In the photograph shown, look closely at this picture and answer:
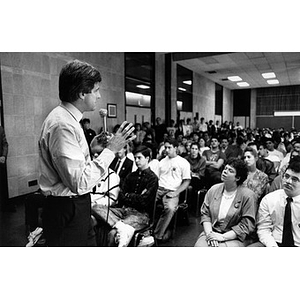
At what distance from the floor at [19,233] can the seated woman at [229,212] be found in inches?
23.2

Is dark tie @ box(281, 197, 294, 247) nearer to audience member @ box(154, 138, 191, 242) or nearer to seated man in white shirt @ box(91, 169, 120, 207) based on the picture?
audience member @ box(154, 138, 191, 242)

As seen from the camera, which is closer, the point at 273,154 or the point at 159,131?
the point at 273,154

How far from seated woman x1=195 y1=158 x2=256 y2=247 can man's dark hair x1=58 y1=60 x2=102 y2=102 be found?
126cm

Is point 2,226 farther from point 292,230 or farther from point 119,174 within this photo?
point 292,230

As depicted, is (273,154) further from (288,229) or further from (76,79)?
(76,79)

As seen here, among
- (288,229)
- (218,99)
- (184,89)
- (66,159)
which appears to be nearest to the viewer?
(66,159)

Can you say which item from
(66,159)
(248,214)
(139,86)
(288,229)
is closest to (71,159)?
(66,159)

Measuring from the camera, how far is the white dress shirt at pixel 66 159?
3.18ft

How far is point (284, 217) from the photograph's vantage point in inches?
65.9

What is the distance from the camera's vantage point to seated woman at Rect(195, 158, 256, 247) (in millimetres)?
1775

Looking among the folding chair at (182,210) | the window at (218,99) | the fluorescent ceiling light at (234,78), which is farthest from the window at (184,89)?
the folding chair at (182,210)

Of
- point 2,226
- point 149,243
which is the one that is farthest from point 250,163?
point 2,226

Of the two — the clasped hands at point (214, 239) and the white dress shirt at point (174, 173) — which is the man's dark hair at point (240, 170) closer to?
the clasped hands at point (214, 239)

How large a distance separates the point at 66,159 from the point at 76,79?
1.03 ft
